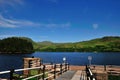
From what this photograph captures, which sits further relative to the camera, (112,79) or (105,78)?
(112,79)

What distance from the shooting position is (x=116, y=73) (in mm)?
36781

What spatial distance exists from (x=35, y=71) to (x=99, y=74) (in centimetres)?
627

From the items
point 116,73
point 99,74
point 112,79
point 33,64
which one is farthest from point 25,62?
point 116,73

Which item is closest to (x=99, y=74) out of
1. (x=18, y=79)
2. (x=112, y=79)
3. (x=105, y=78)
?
(x=105, y=78)

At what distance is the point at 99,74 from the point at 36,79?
23.6 ft

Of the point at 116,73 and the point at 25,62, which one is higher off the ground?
the point at 25,62

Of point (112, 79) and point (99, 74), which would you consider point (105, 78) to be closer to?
point (99, 74)

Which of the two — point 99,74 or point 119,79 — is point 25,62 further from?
point 119,79

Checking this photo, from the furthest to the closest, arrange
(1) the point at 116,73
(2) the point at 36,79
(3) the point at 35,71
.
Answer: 1. (1) the point at 116,73
2. (3) the point at 35,71
3. (2) the point at 36,79

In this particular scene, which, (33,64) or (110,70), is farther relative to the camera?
(110,70)

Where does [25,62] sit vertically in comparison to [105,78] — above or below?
above

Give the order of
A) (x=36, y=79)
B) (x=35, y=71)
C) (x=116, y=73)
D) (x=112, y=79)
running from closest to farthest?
1. (x=36, y=79)
2. (x=35, y=71)
3. (x=112, y=79)
4. (x=116, y=73)

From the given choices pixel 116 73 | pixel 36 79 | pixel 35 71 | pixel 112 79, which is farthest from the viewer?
pixel 116 73

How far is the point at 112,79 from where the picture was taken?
33.4 m
